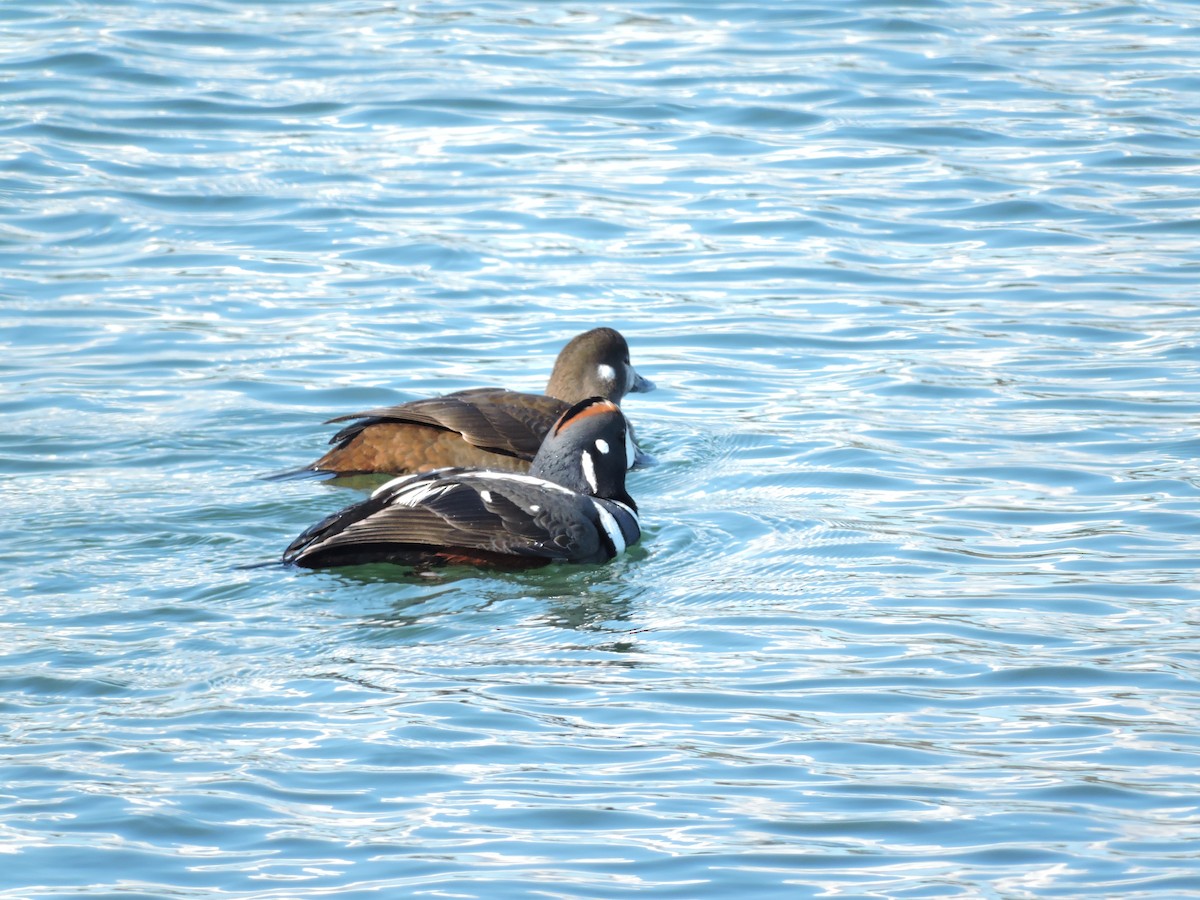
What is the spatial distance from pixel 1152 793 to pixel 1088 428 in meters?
4.48

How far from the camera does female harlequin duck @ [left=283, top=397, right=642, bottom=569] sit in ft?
27.0

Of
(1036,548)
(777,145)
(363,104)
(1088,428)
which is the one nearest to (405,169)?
(363,104)

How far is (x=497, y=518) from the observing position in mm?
8406

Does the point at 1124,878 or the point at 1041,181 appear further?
the point at 1041,181

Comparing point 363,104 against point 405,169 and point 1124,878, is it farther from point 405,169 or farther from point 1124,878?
point 1124,878

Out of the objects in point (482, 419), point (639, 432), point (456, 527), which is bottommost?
point (639, 432)

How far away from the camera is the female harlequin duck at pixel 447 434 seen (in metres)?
9.75

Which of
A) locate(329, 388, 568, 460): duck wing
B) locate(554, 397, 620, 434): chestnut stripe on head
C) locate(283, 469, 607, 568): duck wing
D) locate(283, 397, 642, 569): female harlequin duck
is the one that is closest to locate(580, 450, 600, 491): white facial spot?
locate(283, 397, 642, 569): female harlequin duck

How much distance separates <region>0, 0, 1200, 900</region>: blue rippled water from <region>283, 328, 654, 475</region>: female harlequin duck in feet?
0.87

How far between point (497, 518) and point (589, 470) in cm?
76

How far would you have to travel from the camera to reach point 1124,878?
5512 millimetres

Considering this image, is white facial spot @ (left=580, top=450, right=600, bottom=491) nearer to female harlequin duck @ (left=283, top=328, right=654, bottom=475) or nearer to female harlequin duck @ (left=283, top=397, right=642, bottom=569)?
female harlequin duck @ (left=283, top=397, right=642, bottom=569)

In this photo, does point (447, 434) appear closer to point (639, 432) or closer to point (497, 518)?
point (639, 432)

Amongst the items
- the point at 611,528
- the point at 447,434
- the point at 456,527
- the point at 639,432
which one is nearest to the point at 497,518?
the point at 456,527
